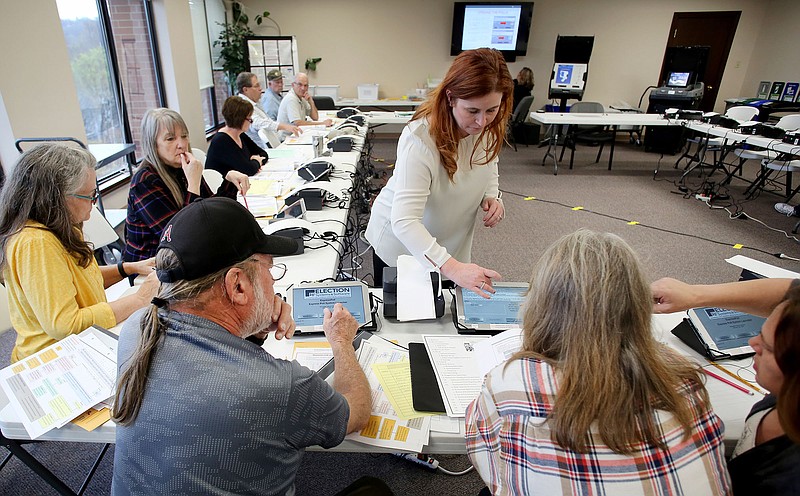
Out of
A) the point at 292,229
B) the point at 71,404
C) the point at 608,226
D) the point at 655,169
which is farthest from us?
the point at 655,169

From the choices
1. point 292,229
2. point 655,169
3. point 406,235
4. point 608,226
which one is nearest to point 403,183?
point 406,235

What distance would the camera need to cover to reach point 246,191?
2.69m

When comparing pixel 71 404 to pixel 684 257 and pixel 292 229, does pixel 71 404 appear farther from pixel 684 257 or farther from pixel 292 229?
pixel 684 257

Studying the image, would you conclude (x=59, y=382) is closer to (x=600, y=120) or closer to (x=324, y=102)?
(x=600, y=120)

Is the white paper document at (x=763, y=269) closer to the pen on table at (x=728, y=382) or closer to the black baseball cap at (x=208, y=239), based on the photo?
the pen on table at (x=728, y=382)

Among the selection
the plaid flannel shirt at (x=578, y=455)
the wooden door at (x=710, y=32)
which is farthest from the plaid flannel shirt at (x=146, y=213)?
the wooden door at (x=710, y=32)

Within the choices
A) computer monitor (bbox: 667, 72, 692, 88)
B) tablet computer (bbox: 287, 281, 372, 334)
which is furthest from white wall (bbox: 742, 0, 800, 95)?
tablet computer (bbox: 287, 281, 372, 334)

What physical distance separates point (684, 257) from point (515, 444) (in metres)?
3.56

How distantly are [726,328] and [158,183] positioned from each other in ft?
7.73

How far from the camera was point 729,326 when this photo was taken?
1357 mm

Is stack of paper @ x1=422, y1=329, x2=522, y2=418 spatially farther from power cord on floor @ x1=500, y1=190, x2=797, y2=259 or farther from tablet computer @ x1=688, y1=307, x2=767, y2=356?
power cord on floor @ x1=500, y1=190, x2=797, y2=259

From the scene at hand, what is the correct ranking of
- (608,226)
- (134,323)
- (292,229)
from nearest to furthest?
1. (134,323)
2. (292,229)
3. (608,226)

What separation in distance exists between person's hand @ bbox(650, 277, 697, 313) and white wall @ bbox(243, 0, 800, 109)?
25.8ft

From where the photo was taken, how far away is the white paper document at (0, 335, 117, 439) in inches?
42.3
